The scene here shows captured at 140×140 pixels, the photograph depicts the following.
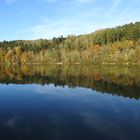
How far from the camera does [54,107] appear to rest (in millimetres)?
27906

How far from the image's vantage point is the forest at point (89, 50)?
117 metres

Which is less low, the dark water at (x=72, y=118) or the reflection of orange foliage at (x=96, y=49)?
the reflection of orange foliage at (x=96, y=49)

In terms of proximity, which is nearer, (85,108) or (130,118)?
(130,118)

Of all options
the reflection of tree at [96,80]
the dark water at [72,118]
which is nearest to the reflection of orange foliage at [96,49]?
Result: the reflection of tree at [96,80]

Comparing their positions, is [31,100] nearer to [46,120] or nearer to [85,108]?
[85,108]

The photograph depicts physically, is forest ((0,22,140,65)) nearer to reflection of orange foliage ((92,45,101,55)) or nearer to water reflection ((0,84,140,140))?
reflection of orange foliage ((92,45,101,55))

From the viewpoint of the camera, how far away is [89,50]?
440ft

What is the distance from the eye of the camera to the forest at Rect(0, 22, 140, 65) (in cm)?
11700

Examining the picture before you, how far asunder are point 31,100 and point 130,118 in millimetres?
12886

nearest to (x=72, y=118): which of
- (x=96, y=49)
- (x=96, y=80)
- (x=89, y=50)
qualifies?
(x=96, y=80)

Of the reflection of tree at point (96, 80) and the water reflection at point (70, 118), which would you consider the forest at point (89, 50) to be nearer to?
the reflection of tree at point (96, 80)

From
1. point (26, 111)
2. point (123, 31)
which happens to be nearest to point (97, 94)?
point (26, 111)

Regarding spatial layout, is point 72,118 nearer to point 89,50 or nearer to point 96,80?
point 96,80

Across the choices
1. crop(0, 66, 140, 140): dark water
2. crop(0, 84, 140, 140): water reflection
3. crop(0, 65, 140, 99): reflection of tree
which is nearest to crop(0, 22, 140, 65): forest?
crop(0, 65, 140, 99): reflection of tree
